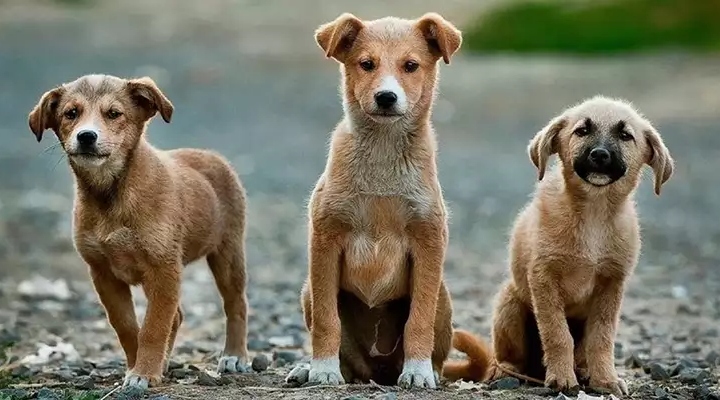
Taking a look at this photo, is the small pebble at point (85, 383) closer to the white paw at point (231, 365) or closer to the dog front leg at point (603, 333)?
the white paw at point (231, 365)

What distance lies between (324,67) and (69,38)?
23.9 ft

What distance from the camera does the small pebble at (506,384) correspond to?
826 cm

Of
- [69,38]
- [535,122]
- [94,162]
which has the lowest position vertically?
[94,162]

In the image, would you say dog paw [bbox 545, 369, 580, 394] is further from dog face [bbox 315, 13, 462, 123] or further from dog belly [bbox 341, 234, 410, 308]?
dog face [bbox 315, 13, 462, 123]

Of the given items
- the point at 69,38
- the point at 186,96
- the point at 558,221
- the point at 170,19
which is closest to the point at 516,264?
the point at 558,221

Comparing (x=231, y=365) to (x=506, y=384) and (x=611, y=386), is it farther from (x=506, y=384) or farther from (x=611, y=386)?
(x=611, y=386)

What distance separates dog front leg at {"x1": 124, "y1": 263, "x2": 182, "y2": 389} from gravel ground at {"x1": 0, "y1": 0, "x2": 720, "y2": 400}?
0.59 feet

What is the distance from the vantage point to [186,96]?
29562mm

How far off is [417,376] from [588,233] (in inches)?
51.4

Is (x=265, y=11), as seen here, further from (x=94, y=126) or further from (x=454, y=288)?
(x=94, y=126)

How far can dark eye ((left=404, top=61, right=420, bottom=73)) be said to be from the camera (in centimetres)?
805

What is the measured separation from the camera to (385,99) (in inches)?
308

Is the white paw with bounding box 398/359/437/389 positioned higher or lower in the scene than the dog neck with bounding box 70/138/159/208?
lower

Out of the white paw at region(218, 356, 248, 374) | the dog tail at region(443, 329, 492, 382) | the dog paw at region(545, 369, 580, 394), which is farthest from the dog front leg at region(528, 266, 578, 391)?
the white paw at region(218, 356, 248, 374)
